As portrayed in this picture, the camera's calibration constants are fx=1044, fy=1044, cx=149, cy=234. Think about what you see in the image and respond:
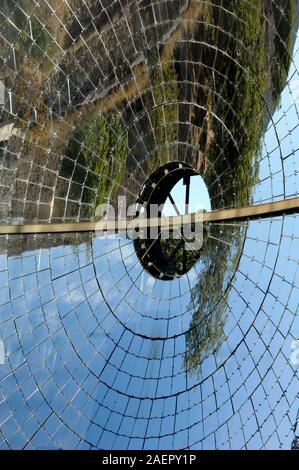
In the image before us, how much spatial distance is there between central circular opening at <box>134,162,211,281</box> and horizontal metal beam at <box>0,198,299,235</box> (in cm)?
3

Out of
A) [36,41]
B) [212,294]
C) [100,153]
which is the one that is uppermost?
[36,41]

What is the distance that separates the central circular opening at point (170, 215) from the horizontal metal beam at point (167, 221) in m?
0.03

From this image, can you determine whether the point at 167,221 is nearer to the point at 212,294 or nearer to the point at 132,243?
the point at 132,243

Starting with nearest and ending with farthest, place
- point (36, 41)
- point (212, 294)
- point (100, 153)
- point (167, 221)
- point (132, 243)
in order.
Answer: point (212, 294) < point (167, 221) < point (132, 243) < point (100, 153) < point (36, 41)

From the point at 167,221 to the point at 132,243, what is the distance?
0.40 meters

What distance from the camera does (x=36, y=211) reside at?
9109 millimetres

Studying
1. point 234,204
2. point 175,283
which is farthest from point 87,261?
point 234,204

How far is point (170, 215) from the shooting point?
834 cm

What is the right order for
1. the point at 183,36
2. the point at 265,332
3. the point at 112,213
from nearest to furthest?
the point at 265,332
the point at 183,36
the point at 112,213

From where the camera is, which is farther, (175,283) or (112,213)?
(112,213)

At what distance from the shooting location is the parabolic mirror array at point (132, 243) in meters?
7.31

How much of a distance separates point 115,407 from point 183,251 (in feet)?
4.49

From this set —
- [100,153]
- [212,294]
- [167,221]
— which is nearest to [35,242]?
[100,153]

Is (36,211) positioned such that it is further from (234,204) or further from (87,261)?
(234,204)
